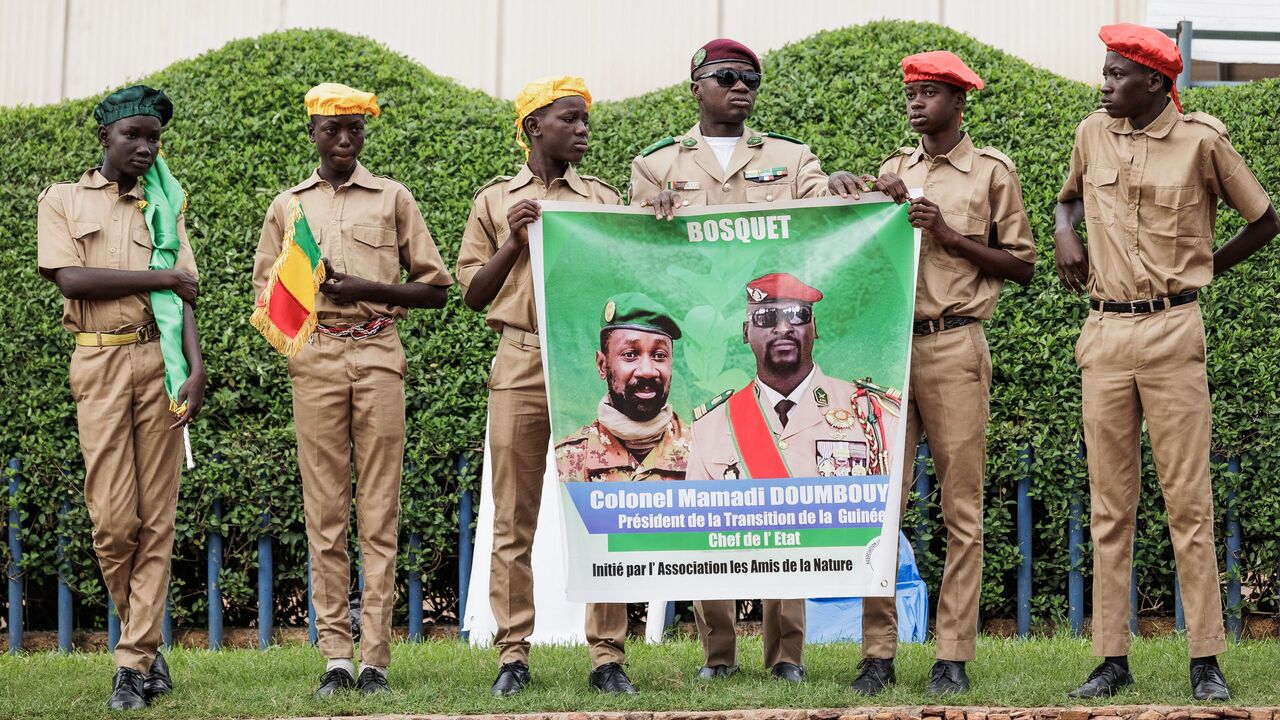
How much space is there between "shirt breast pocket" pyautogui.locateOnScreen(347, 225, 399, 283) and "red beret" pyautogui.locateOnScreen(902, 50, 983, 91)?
2.28 m

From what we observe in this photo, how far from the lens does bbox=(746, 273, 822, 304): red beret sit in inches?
241

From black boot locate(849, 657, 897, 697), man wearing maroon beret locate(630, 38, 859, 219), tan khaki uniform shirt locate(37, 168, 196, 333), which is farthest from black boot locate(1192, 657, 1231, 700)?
tan khaki uniform shirt locate(37, 168, 196, 333)

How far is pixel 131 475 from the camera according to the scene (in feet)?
20.6

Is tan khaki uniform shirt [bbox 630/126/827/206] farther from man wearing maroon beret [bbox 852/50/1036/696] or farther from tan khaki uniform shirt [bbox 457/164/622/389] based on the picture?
man wearing maroon beret [bbox 852/50/1036/696]

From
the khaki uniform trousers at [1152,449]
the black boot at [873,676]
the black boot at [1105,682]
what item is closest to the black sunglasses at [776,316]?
the khaki uniform trousers at [1152,449]

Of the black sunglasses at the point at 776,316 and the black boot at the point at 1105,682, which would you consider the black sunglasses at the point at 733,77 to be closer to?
the black sunglasses at the point at 776,316

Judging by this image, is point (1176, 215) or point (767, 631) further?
point (767, 631)

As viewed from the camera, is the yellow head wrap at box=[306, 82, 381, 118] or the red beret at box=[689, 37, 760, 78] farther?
the red beret at box=[689, 37, 760, 78]

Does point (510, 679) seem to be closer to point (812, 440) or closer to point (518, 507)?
point (518, 507)

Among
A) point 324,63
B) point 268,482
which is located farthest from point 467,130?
point 268,482

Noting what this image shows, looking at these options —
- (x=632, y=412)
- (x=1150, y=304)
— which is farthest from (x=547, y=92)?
(x=1150, y=304)

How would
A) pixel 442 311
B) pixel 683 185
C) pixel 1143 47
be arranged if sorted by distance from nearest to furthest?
pixel 1143 47, pixel 683 185, pixel 442 311

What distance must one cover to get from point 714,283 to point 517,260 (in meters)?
0.82

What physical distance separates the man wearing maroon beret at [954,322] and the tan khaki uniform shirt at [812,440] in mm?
227
